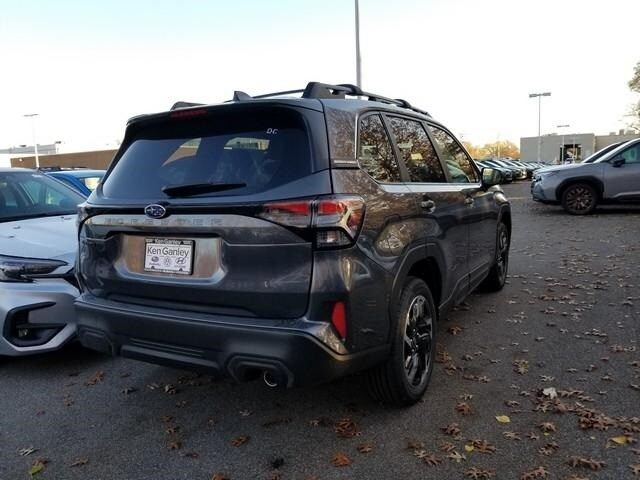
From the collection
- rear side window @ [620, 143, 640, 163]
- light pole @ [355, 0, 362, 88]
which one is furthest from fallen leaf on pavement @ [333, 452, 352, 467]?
light pole @ [355, 0, 362, 88]

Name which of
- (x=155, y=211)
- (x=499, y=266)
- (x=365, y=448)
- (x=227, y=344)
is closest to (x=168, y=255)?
(x=155, y=211)

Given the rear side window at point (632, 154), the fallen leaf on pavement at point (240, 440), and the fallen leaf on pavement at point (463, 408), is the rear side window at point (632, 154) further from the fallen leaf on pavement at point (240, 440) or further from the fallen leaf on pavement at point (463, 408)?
the fallen leaf on pavement at point (240, 440)

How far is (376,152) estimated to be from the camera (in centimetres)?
319

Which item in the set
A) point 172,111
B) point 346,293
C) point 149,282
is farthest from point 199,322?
point 172,111

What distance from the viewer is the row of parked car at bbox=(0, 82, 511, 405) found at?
8.34ft

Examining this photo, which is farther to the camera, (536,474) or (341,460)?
(341,460)

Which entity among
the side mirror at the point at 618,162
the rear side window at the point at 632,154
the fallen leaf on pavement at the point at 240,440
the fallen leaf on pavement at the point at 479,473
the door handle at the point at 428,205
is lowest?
the fallen leaf on pavement at the point at 240,440

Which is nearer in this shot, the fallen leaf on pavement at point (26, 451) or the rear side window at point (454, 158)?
the fallen leaf on pavement at point (26, 451)

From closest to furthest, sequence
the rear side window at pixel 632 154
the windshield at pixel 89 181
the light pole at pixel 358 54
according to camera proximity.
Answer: the windshield at pixel 89 181
the rear side window at pixel 632 154
the light pole at pixel 358 54

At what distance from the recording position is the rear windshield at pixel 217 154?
8.80ft

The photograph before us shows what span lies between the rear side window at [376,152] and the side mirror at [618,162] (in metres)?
11.2

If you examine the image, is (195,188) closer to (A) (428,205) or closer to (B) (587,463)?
(A) (428,205)

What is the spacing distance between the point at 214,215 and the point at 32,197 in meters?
3.41

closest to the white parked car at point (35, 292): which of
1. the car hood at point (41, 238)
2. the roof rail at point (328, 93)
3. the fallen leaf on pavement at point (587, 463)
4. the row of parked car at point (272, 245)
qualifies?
the car hood at point (41, 238)
